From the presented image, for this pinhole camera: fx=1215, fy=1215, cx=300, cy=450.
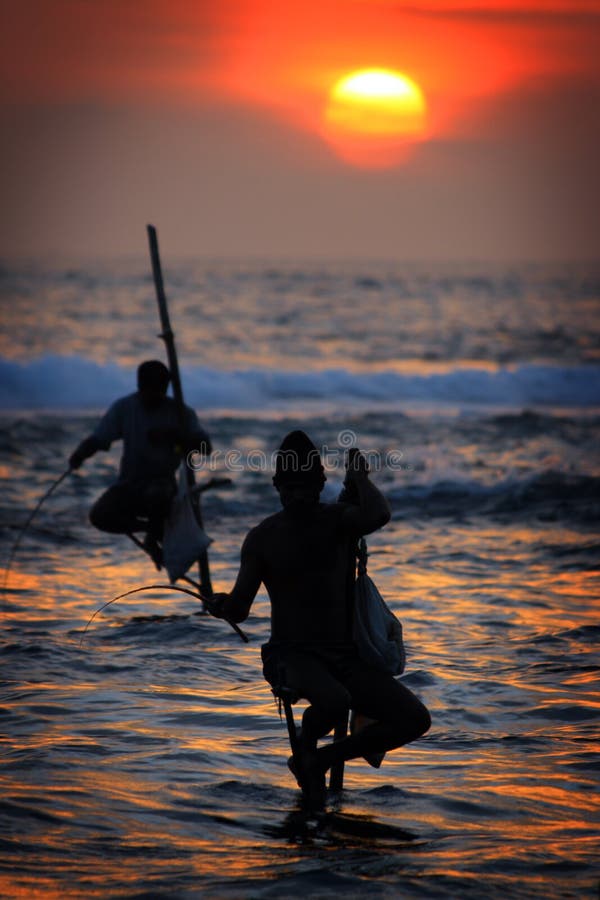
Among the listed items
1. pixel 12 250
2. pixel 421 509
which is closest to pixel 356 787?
pixel 421 509

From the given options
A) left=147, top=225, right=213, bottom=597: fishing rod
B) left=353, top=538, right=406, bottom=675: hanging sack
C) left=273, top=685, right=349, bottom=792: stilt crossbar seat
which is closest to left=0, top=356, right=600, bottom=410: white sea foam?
left=147, top=225, right=213, bottom=597: fishing rod

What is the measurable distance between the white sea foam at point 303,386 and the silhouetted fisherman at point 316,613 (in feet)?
84.6

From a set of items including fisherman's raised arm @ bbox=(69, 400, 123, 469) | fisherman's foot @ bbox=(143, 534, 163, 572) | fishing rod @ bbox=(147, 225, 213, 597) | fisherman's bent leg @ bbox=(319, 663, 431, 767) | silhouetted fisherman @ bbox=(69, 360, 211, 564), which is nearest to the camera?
fisherman's bent leg @ bbox=(319, 663, 431, 767)

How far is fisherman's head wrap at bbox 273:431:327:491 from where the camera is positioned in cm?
522

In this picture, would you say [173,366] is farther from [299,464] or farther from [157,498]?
[299,464]

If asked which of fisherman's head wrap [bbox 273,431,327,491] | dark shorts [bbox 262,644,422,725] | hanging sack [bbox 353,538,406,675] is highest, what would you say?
fisherman's head wrap [bbox 273,431,327,491]

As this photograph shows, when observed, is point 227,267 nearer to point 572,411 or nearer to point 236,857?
point 572,411

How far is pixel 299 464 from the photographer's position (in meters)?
5.23

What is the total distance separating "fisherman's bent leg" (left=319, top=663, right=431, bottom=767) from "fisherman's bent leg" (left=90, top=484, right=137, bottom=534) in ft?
13.7

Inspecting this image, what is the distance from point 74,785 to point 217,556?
21.6ft

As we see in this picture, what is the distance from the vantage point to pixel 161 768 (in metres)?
6.04

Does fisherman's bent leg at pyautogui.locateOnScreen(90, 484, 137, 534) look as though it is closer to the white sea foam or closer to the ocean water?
the ocean water

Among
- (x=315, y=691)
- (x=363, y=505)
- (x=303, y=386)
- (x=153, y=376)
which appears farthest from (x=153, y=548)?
(x=303, y=386)

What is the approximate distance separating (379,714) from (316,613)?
52 cm
